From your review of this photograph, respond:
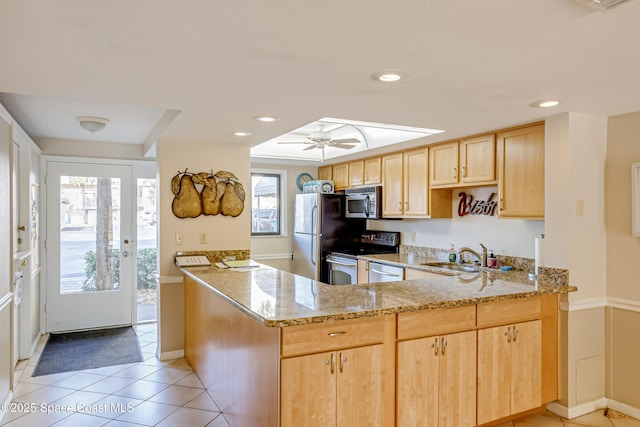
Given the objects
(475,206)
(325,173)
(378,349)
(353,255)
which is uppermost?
(325,173)

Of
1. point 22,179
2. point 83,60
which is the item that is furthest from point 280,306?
point 22,179

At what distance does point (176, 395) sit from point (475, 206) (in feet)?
10.4

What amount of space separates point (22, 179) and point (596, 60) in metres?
4.52

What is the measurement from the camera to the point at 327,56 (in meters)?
1.85

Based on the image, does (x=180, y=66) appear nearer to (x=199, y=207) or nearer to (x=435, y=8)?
(x=435, y=8)

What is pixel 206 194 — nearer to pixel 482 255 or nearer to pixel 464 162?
pixel 464 162

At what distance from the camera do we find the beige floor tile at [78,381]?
3.38 metres

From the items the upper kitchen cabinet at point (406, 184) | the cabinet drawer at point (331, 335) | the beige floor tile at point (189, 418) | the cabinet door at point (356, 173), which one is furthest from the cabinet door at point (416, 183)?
the beige floor tile at point (189, 418)

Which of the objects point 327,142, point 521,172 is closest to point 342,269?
point 327,142

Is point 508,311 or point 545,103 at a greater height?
point 545,103

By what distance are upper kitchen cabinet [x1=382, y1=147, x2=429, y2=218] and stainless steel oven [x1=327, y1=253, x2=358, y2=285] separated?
2.31 feet

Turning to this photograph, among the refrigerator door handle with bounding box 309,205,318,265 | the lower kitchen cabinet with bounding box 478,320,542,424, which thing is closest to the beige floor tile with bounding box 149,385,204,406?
the lower kitchen cabinet with bounding box 478,320,542,424

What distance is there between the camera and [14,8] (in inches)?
56.1

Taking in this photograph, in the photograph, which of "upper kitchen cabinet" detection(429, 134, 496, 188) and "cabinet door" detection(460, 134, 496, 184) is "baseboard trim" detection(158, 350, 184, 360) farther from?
"cabinet door" detection(460, 134, 496, 184)
